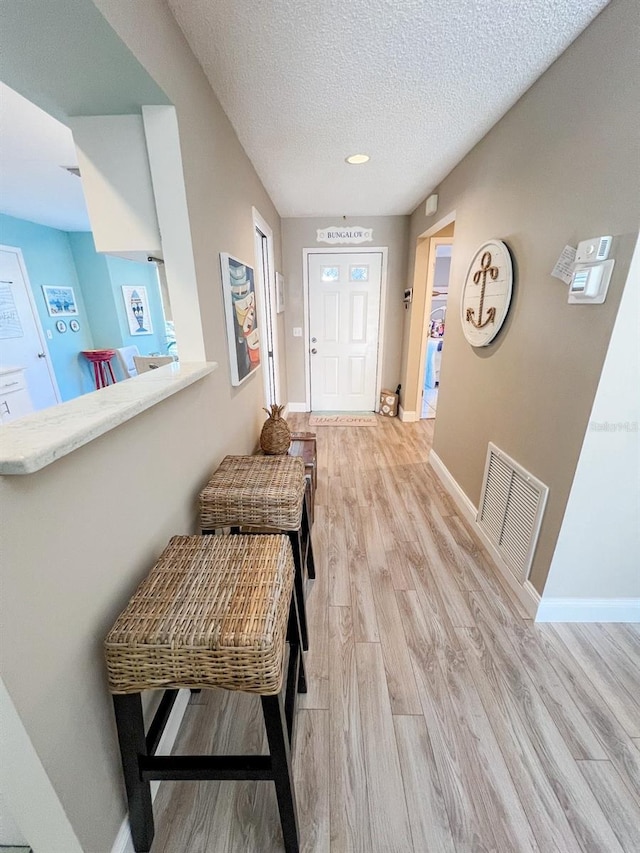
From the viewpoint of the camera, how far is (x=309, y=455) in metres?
2.25

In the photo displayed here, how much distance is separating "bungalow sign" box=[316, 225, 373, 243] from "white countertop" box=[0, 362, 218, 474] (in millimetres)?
3620

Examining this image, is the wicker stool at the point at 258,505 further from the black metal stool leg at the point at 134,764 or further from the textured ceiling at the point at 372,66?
the textured ceiling at the point at 372,66

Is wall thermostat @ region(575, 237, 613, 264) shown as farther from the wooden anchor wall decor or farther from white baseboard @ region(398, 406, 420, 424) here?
white baseboard @ region(398, 406, 420, 424)

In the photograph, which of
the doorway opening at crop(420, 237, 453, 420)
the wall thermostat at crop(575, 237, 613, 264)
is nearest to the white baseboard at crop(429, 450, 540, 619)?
the doorway opening at crop(420, 237, 453, 420)

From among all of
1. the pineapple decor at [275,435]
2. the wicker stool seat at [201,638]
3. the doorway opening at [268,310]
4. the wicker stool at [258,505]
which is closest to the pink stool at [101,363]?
the doorway opening at [268,310]

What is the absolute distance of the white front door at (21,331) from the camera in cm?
349

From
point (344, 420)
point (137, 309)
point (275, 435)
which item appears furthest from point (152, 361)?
point (137, 309)

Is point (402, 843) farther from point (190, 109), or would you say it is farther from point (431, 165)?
point (431, 165)

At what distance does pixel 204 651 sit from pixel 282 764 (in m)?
0.38

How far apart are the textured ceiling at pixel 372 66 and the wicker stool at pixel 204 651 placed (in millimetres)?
1759

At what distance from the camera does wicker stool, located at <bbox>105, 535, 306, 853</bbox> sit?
72 centimetres

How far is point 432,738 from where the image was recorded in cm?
112

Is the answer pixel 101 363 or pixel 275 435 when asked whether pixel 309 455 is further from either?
pixel 101 363

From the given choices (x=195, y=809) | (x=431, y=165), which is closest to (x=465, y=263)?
(x=431, y=165)
